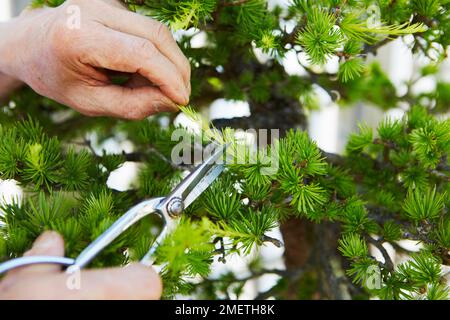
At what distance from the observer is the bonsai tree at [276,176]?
0.46m

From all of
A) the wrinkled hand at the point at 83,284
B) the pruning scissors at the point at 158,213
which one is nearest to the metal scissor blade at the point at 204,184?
the pruning scissors at the point at 158,213

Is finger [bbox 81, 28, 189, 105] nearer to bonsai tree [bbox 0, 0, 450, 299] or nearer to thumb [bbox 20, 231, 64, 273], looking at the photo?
bonsai tree [bbox 0, 0, 450, 299]

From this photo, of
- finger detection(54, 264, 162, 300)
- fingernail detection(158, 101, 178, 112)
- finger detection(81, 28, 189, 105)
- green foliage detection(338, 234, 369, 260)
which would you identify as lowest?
finger detection(54, 264, 162, 300)

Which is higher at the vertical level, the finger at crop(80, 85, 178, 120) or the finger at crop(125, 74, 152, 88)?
the finger at crop(125, 74, 152, 88)

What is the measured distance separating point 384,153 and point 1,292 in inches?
17.8

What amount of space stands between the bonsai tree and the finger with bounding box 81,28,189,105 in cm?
4

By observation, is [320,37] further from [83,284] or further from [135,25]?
[83,284]

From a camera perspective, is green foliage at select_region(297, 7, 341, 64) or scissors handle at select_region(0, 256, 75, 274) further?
green foliage at select_region(297, 7, 341, 64)

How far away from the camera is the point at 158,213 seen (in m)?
0.48

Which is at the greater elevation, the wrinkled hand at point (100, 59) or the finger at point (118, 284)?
the wrinkled hand at point (100, 59)

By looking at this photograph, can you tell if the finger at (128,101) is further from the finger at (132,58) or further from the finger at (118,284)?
the finger at (118,284)

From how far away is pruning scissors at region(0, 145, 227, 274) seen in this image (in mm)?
394

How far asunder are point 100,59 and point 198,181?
143 millimetres

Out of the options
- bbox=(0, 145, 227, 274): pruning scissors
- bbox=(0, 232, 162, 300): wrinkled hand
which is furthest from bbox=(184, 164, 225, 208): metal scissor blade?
bbox=(0, 232, 162, 300): wrinkled hand
